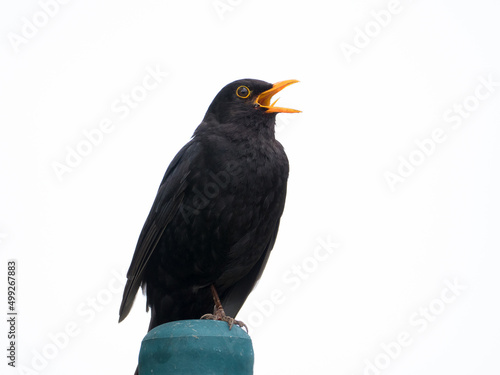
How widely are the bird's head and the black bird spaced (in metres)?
0.01

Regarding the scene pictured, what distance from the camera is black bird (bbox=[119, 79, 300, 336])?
437 centimetres

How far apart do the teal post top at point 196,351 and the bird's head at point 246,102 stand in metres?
1.70

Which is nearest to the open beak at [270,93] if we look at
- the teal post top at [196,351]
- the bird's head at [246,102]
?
the bird's head at [246,102]

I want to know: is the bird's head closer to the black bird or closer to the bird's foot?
the black bird

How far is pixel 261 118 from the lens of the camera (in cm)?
479

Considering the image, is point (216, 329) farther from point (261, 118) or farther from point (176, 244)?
point (261, 118)

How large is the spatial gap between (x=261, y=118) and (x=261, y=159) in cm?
44

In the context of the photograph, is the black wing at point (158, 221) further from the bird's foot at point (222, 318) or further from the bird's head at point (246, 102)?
the bird's foot at point (222, 318)

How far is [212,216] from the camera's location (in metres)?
4.35

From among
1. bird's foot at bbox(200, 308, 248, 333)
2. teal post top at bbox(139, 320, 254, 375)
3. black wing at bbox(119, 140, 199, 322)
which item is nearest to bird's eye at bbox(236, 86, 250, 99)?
black wing at bbox(119, 140, 199, 322)

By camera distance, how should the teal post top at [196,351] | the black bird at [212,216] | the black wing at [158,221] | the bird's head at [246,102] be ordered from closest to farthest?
1. the teal post top at [196,351]
2. the black bird at [212,216]
3. the black wing at [158,221]
4. the bird's head at [246,102]

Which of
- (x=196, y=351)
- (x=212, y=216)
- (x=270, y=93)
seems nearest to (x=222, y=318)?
(x=212, y=216)

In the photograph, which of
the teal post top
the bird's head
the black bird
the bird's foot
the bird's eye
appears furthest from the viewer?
the bird's eye

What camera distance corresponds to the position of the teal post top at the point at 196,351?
11.5ft
